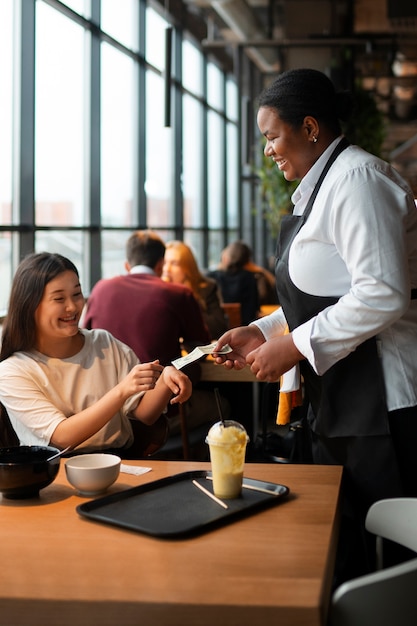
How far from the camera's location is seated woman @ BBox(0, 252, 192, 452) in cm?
233

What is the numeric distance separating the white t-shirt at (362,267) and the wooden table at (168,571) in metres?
0.36

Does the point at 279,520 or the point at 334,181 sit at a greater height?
the point at 334,181

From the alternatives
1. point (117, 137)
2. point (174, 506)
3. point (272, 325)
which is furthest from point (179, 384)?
point (117, 137)

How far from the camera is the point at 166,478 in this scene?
186cm

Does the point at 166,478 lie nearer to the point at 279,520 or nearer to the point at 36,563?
the point at 279,520

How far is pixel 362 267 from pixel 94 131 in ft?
17.6

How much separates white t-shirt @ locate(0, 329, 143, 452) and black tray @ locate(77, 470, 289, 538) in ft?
1.87

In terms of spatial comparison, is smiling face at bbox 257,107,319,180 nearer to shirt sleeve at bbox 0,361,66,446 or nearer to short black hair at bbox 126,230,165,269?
shirt sleeve at bbox 0,361,66,446

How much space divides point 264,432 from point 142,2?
20.2 ft

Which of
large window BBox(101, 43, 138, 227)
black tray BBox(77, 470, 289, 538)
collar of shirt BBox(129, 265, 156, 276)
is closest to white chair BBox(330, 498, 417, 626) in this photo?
black tray BBox(77, 470, 289, 538)

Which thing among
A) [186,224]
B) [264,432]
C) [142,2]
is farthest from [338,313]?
[186,224]

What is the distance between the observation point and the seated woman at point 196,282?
207 inches

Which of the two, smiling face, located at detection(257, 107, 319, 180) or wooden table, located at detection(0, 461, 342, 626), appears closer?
wooden table, located at detection(0, 461, 342, 626)

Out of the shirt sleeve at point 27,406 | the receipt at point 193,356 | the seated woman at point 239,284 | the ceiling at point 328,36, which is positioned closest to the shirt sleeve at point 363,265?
the receipt at point 193,356
